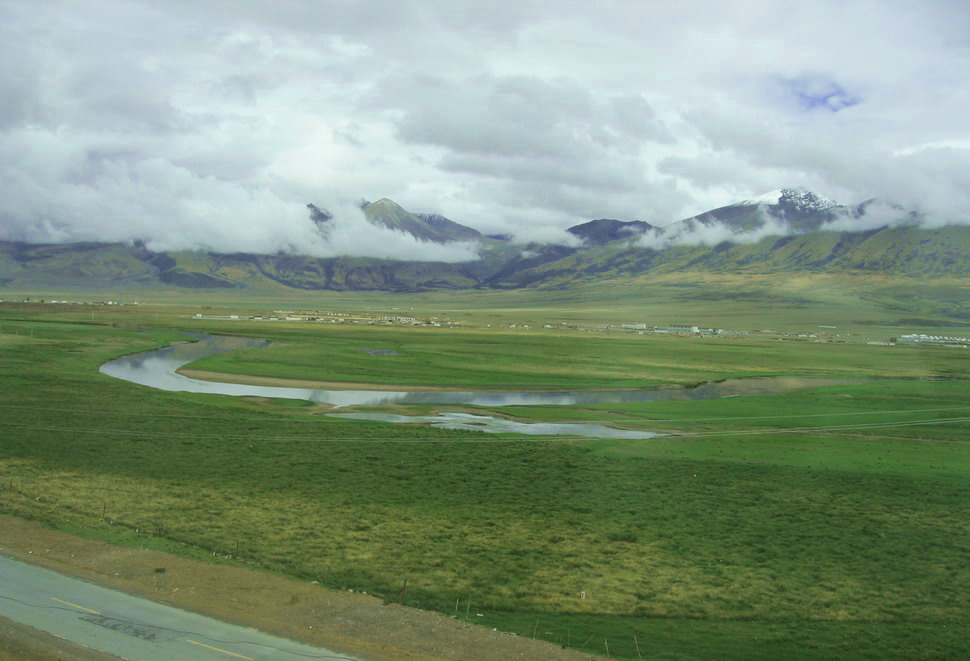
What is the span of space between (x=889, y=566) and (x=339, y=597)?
1835 cm

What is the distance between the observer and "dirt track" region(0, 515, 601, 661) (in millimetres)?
17219

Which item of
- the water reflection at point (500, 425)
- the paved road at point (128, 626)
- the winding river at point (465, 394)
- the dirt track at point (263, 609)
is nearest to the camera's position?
the paved road at point (128, 626)

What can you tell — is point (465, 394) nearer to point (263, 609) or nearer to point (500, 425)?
point (500, 425)

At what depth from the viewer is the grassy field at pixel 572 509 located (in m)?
20.9

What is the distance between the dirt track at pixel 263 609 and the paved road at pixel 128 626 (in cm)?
38

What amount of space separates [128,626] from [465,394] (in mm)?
51576

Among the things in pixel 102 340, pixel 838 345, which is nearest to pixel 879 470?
pixel 102 340

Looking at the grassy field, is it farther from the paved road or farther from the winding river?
the paved road

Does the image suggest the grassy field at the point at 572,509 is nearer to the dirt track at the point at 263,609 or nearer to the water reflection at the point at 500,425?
the dirt track at the point at 263,609

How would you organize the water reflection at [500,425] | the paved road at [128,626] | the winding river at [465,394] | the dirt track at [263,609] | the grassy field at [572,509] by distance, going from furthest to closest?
the winding river at [465,394], the water reflection at [500,425], the grassy field at [572,509], the dirt track at [263,609], the paved road at [128,626]

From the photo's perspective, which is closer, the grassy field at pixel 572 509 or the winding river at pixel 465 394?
the grassy field at pixel 572 509

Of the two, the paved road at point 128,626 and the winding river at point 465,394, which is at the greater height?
the paved road at point 128,626

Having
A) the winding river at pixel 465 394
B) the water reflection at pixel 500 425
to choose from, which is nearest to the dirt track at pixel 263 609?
the water reflection at pixel 500 425

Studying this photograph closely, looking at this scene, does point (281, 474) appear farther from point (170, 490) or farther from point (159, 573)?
point (159, 573)
